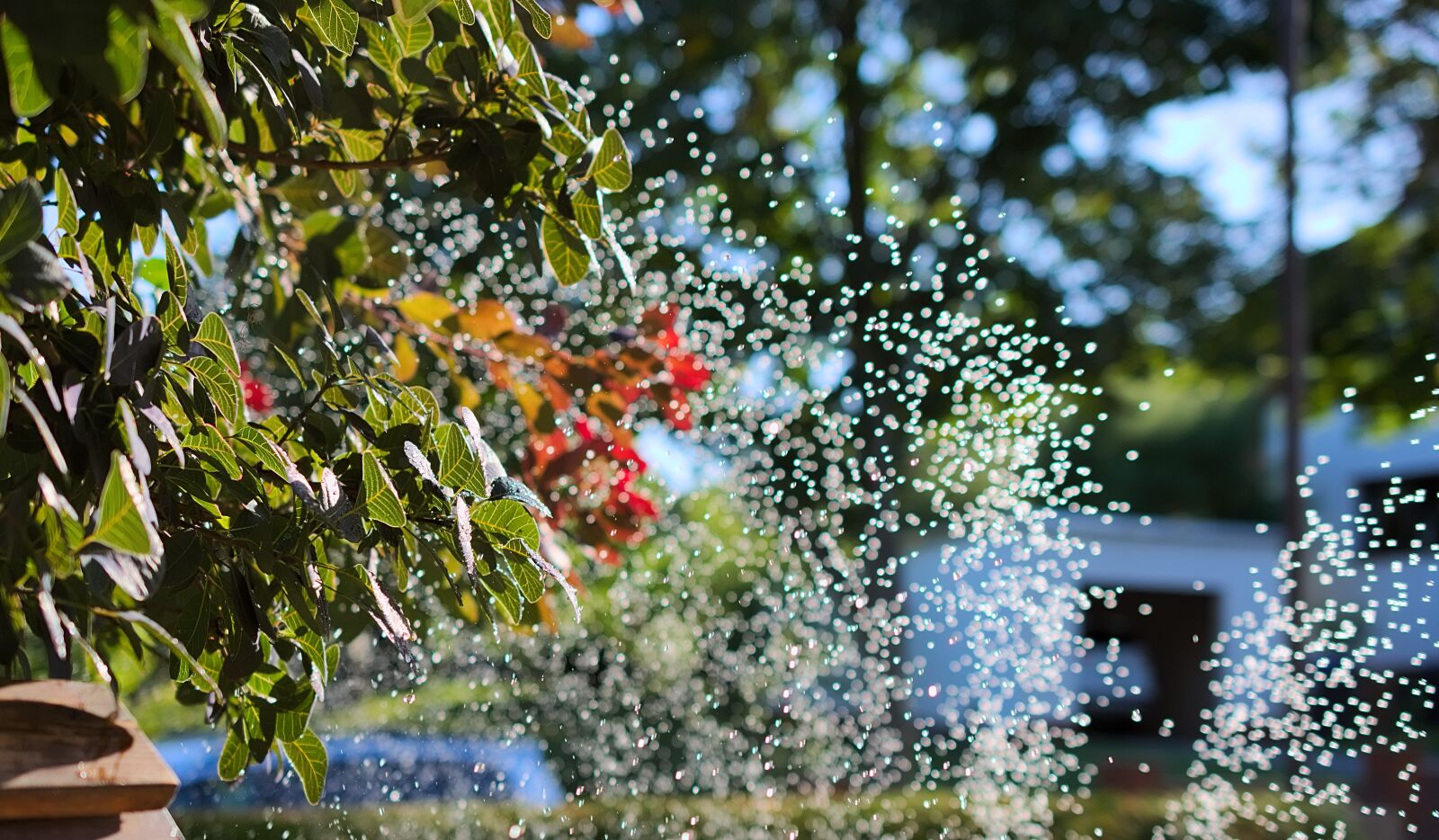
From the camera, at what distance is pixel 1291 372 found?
6.46 m

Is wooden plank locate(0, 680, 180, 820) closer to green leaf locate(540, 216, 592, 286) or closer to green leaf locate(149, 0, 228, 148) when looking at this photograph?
green leaf locate(149, 0, 228, 148)

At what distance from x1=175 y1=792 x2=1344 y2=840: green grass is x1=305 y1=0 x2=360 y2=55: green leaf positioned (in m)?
2.04

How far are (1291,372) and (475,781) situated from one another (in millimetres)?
4774

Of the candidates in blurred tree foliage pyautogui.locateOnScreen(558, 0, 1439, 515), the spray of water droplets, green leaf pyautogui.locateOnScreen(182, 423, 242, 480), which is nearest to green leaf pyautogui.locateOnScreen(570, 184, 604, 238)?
green leaf pyautogui.locateOnScreen(182, 423, 242, 480)

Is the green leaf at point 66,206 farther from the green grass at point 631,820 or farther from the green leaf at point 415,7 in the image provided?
the green grass at point 631,820

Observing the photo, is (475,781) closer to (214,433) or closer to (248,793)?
(248,793)

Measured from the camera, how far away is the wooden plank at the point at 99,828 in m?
0.61

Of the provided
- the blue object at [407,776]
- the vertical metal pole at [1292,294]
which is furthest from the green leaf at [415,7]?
the vertical metal pole at [1292,294]

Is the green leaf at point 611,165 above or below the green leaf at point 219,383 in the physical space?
above

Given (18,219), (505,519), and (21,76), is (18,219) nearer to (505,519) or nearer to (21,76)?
(21,76)

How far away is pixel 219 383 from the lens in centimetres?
82

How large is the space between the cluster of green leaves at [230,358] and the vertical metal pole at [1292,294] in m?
6.02

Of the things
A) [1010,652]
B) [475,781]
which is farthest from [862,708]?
[475,781]

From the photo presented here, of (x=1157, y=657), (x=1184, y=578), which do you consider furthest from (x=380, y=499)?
(x=1157, y=657)
